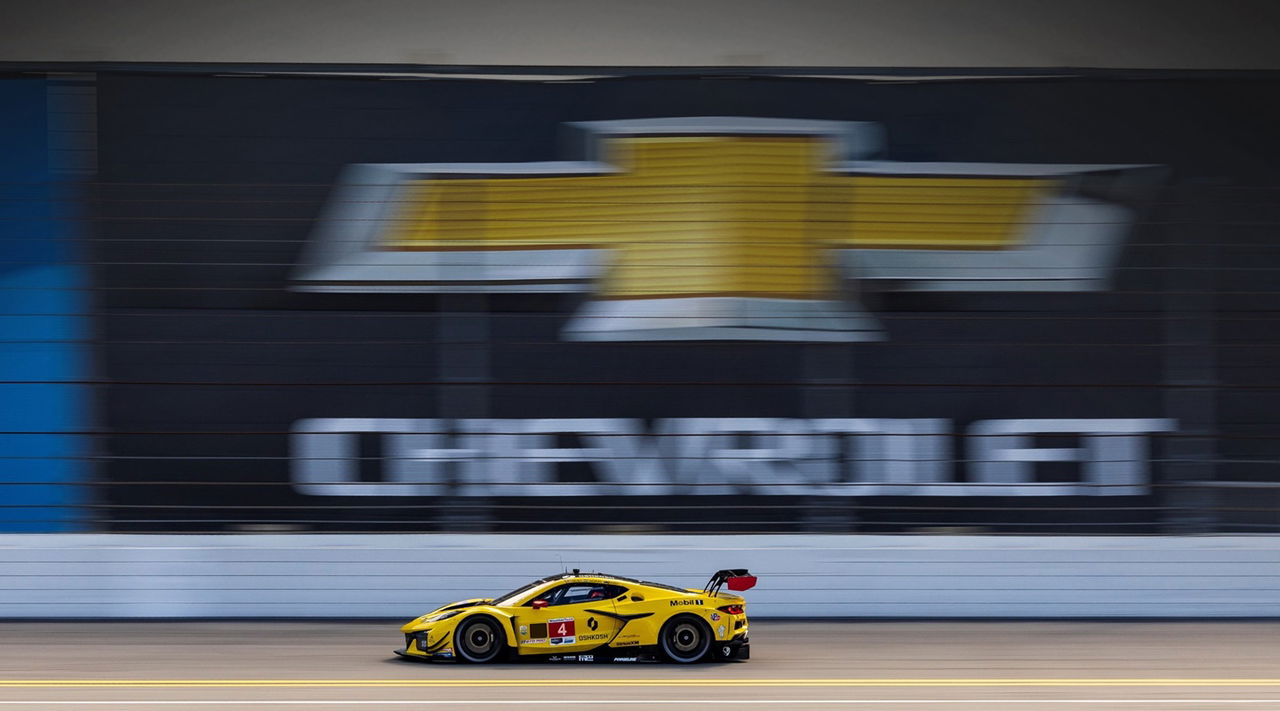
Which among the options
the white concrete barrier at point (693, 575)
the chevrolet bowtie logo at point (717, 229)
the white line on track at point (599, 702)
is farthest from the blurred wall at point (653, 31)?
the white line on track at point (599, 702)

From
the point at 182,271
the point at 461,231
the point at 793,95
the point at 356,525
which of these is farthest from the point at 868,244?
the point at 182,271

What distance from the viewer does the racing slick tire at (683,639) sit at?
8.44 m

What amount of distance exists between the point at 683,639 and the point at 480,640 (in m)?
1.34

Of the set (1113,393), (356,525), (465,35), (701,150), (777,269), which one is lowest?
(356,525)

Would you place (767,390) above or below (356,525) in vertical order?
above

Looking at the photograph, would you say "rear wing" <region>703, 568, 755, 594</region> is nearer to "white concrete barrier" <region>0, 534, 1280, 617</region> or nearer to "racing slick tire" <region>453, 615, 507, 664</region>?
"racing slick tire" <region>453, 615, 507, 664</region>

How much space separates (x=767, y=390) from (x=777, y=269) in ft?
3.77

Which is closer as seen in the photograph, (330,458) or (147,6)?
(330,458)

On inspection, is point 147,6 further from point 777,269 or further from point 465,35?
point 777,269

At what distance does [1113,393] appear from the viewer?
11.8 metres

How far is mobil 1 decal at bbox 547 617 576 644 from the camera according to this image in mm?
8406

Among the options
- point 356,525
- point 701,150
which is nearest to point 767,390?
point 701,150

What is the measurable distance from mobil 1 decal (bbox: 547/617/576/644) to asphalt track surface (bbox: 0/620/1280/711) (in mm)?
193

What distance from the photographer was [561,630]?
331 inches
